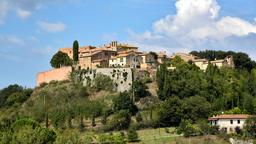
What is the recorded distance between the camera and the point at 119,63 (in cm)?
7712

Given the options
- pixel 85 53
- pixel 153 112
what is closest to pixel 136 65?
pixel 85 53

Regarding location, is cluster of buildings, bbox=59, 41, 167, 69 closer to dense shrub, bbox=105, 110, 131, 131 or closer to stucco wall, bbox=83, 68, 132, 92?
stucco wall, bbox=83, 68, 132, 92

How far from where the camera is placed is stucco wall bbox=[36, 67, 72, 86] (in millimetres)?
77625

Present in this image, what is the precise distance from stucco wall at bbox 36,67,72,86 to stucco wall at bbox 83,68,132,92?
5081mm

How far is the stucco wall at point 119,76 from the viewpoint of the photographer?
235 ft

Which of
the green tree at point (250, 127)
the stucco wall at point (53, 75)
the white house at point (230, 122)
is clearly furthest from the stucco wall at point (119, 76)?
the green tree at point (250, 127)

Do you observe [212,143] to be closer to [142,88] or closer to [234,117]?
[234,117]

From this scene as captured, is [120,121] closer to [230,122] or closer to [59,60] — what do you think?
[230,122]

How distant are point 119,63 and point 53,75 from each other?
9.61m

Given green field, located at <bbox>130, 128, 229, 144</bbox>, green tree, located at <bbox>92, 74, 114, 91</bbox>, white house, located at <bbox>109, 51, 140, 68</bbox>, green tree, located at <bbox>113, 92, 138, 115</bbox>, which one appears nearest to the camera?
green field, located at <bbox>130, 128, 229, 144</bbox>

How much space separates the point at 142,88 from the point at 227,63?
15.0m

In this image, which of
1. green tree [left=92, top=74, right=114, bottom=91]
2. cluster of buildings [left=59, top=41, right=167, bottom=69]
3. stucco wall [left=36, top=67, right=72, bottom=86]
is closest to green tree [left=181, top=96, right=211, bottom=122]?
green tree [left=92, top=74, right=114, bottom=91]

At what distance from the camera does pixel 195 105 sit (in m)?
60.9

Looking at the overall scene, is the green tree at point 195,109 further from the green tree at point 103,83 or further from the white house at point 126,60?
the white house at point 126,60
